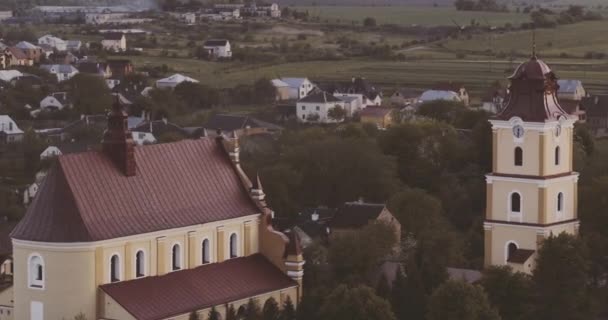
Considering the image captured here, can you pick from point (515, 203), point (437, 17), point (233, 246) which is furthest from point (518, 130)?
point (437, 17)

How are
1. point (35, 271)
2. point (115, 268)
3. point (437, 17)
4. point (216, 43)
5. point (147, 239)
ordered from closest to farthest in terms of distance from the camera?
point (35, 271)
point (115, 268)
point (147, 239)
point (216, 43)
point (437, 17)

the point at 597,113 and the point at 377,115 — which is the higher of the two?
the point at 597,113

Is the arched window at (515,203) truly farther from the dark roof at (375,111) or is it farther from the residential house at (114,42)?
the residential house at (114,42)

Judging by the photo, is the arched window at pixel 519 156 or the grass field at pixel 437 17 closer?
the arched window at pixel 519 156

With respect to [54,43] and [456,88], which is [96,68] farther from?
[456,88]

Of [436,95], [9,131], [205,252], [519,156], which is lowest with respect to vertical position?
[9,131]

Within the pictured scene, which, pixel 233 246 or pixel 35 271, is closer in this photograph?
pixel 35 271

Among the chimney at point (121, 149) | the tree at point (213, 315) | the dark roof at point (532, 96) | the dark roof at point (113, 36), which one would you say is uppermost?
the dark roof at point (532, 96)

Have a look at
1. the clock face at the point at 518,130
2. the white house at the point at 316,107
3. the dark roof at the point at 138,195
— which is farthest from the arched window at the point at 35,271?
the white house at the point at 316,107
